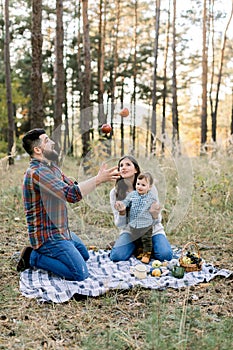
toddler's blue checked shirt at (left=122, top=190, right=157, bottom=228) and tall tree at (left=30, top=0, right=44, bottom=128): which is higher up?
tall tree at (left=30, top=0, right=44, bottom=128)

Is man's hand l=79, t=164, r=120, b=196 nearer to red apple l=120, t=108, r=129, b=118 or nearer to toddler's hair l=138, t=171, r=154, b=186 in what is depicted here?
red apple l=120, t=108, r=129, b=118

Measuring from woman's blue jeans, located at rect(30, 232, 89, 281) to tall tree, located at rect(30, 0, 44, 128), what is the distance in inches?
149

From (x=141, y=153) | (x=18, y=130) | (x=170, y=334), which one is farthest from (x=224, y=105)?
(x=170, y=334)

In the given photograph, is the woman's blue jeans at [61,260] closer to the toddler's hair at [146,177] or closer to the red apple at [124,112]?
the toddler's hair at [146,177]

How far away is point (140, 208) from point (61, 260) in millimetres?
990

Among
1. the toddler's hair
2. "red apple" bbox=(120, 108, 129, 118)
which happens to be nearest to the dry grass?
the toddler's hair

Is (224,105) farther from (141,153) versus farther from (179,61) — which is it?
(141,153)

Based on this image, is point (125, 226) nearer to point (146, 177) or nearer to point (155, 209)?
point (155, 209)

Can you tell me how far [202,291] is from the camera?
Result: 10.9 feet

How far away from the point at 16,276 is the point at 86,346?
142 centimetres

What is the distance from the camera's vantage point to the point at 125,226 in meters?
4.29

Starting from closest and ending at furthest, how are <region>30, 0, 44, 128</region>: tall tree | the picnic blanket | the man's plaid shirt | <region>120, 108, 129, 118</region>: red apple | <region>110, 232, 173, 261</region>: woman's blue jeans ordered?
the picnic blanket
the man's plaid shirt
<region>120, 108, 129, 118</region>: red apple
<region>110, 232, 173, 261</region>: woman's blue jeans
<region>30, 0, 44, 128</region>: tall tree

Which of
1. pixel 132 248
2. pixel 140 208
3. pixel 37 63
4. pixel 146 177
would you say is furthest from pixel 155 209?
pixel 37 63

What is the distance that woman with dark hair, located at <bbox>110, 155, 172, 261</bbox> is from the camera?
4.09 meters
